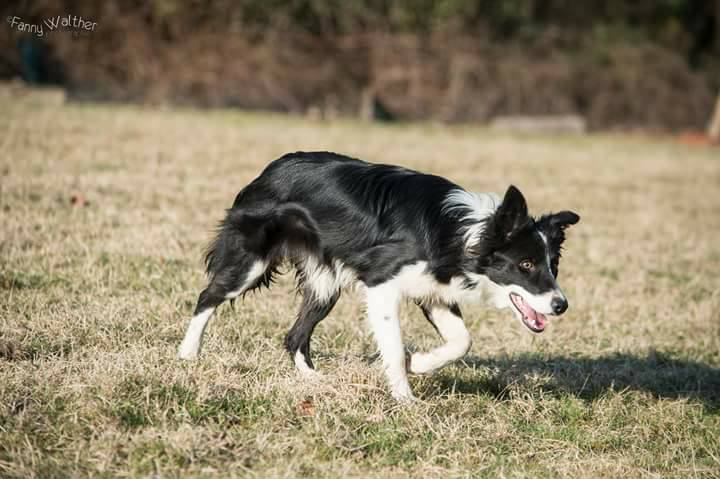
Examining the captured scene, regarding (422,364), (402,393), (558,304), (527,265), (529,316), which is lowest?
(402,393)

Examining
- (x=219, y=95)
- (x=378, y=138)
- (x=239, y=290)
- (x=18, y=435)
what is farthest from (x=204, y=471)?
(x=219, y=95)

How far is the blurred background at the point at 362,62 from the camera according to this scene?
879 inches

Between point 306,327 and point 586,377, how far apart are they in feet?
6.90

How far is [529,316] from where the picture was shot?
17.2ft

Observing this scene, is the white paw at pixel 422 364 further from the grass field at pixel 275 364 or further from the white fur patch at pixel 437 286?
the white fur patch at pixel 437 286

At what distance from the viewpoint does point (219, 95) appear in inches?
910

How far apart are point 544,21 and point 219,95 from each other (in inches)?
743

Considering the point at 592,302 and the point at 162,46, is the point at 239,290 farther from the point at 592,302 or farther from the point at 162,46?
the point at 162,46

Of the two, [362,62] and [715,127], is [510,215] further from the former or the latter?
[715,127]

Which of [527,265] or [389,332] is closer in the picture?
[527,265]

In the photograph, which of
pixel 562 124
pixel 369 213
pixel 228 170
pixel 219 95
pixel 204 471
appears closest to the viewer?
pixel 204 471

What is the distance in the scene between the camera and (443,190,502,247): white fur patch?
5254 millimetres
